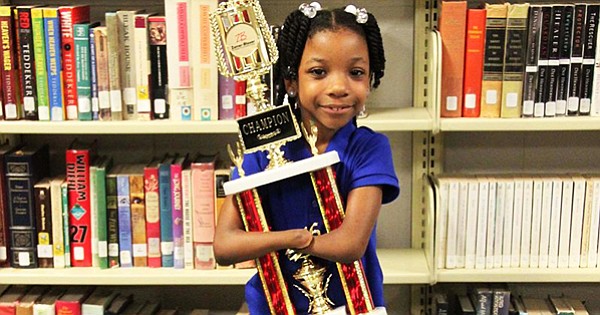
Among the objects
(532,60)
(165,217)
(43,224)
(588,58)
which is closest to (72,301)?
(43,224)

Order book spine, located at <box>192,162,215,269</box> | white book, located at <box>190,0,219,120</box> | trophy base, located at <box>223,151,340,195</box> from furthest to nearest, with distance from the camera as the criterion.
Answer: book spine, located at <box>192,162,215,269</box> < white book, located at <box>190,0,219,120</box> < trophy base, located at <box>223,151,340,195</box>

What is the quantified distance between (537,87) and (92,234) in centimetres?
112

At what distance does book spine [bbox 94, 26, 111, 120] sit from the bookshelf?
0.04 metres

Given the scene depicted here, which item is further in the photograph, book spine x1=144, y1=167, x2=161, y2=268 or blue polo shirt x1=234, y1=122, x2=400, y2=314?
book spine x1=144, y1=167, x2=161, y2=268

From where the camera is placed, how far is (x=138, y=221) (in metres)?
1.82

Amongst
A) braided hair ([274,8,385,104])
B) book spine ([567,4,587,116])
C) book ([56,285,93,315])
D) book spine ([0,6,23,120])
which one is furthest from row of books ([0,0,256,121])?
book spine ([567,4,587,116])

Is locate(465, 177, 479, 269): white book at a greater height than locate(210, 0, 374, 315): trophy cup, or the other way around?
locate(210, 0, 374, 315): trophy cup

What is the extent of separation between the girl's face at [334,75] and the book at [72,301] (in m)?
1.01

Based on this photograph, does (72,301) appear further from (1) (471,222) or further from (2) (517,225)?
(2) (517,225)

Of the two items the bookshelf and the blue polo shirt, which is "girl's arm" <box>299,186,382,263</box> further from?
the bookshelf

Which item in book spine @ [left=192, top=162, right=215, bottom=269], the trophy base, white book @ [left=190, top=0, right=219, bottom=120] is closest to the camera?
the trophy base

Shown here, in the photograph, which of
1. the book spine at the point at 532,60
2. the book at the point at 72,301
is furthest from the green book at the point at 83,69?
the book spine at the point at 532,60

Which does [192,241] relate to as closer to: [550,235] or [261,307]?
[261,307]

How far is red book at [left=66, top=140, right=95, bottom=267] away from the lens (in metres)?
1.79
